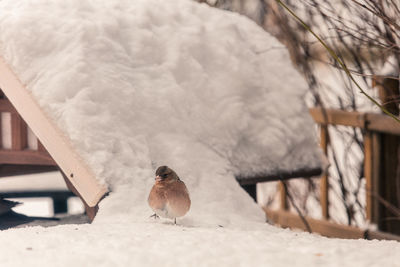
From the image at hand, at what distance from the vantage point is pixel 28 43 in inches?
134

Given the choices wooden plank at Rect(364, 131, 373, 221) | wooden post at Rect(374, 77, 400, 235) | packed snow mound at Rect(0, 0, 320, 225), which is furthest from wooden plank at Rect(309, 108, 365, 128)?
packed snow mound at Rect(0, 0, 320, 225)

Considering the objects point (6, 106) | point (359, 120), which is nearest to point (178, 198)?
point (6, 106)

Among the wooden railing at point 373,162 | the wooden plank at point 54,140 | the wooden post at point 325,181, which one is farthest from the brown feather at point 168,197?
the wooden post at point 325,181

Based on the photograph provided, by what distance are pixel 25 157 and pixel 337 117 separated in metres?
2.40

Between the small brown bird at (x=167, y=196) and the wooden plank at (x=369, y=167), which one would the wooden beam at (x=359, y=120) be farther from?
the small brown bird at (x=167, y=196)

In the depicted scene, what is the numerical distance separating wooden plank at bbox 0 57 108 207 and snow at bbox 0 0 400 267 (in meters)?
0.03

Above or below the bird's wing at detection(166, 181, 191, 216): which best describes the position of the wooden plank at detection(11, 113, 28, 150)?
above

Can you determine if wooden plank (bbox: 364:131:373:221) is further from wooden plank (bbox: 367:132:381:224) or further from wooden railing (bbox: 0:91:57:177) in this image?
wooden railing (bbox: 0:91:57:177)

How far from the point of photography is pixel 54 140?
10.3ft

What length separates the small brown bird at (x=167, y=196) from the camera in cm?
271

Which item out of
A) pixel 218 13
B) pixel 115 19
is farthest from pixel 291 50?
pixel 115 19

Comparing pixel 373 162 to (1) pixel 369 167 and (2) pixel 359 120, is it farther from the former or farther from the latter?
(2) pixel 359 120

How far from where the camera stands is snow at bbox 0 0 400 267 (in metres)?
2.56

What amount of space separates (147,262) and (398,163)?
9.18ft
